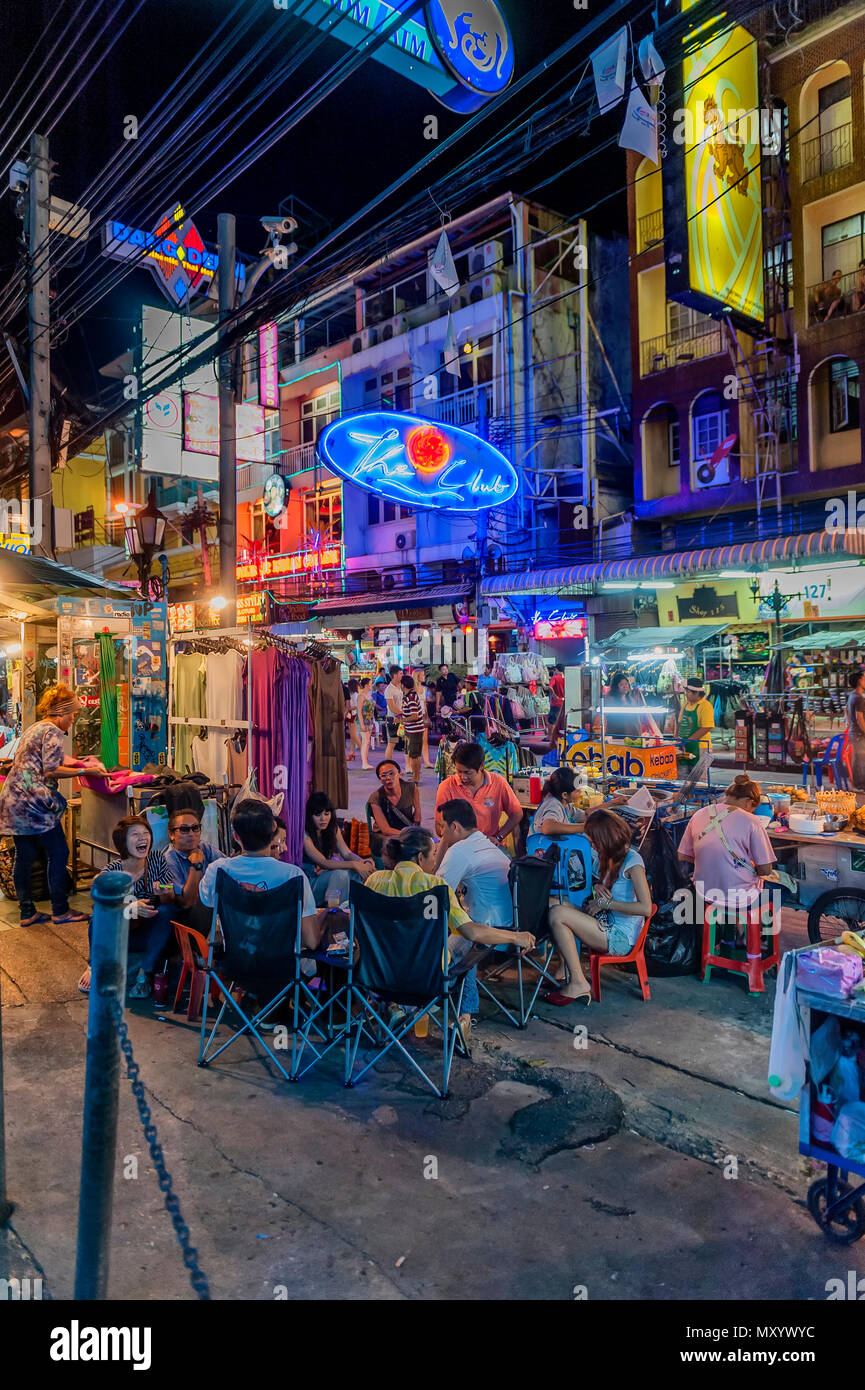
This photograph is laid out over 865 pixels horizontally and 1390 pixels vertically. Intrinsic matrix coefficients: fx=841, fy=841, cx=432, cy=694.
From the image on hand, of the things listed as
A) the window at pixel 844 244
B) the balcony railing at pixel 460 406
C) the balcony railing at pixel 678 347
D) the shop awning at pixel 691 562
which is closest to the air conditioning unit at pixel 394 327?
the balcony railing at pixel 460 406

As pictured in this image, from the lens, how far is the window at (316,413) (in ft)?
93.1

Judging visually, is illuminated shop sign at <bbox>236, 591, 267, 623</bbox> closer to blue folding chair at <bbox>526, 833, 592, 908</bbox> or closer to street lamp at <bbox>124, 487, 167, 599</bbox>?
street lamp at <bbox>124, 487, 167, 599</bbox>

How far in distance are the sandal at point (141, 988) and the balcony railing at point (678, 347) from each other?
1750 cm

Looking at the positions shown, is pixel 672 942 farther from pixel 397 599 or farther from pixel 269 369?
pixel 397 599

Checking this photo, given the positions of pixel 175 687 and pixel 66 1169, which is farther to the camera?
pixel 175 687

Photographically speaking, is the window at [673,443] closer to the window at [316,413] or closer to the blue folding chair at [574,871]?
the window at [316,413]

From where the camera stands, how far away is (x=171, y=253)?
14.8 m

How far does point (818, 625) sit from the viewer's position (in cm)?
1769

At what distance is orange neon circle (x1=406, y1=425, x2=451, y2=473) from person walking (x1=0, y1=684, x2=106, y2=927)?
17.3 ft

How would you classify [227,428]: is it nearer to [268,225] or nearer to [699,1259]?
[268,225]

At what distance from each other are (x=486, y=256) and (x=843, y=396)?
11146 millimetres

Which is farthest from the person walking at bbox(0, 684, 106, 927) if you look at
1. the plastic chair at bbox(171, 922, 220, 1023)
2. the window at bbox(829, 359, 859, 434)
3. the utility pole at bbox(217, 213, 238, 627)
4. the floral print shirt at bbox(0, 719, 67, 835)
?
the window at bbox(829, 359, 859, 434)

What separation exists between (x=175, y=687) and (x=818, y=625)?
46.0 feet
